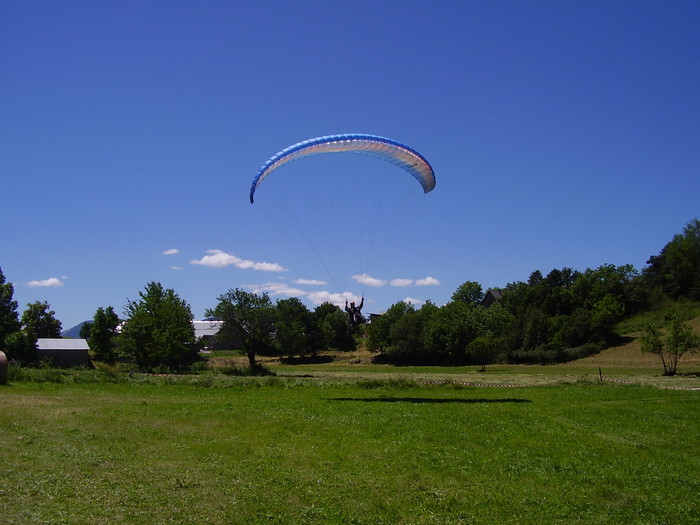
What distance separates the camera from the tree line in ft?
171

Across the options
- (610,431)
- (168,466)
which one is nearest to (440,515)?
(168,466)

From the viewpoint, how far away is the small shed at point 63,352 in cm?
6547

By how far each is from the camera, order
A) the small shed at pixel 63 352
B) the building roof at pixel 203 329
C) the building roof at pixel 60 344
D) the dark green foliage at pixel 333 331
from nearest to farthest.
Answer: the small shed at pixel 63 352 → the building roof at pixel 60 344 → the dark green foliage at pixel 333 331 → the building roof at pixel 203 329

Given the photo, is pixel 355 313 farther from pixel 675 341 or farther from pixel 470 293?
pixel 470 293

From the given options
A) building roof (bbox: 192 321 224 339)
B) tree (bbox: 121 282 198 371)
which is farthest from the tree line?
building roof (bbox: 192 321 224 339)

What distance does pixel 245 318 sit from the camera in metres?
53.9

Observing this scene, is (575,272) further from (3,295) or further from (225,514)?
(225,514)

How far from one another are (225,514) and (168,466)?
3.33 metres

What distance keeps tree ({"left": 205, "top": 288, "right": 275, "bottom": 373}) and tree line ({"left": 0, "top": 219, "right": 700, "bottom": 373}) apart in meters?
0.09

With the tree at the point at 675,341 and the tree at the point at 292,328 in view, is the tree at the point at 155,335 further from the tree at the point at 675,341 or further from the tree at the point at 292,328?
the tree at the point at 675,341

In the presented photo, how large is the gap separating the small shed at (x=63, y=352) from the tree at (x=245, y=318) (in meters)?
22.5

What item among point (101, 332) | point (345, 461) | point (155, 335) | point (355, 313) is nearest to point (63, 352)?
point (101, 332)

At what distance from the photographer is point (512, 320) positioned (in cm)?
7919

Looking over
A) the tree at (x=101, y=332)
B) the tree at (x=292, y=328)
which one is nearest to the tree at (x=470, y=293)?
the tree at (x=292, y=328)
